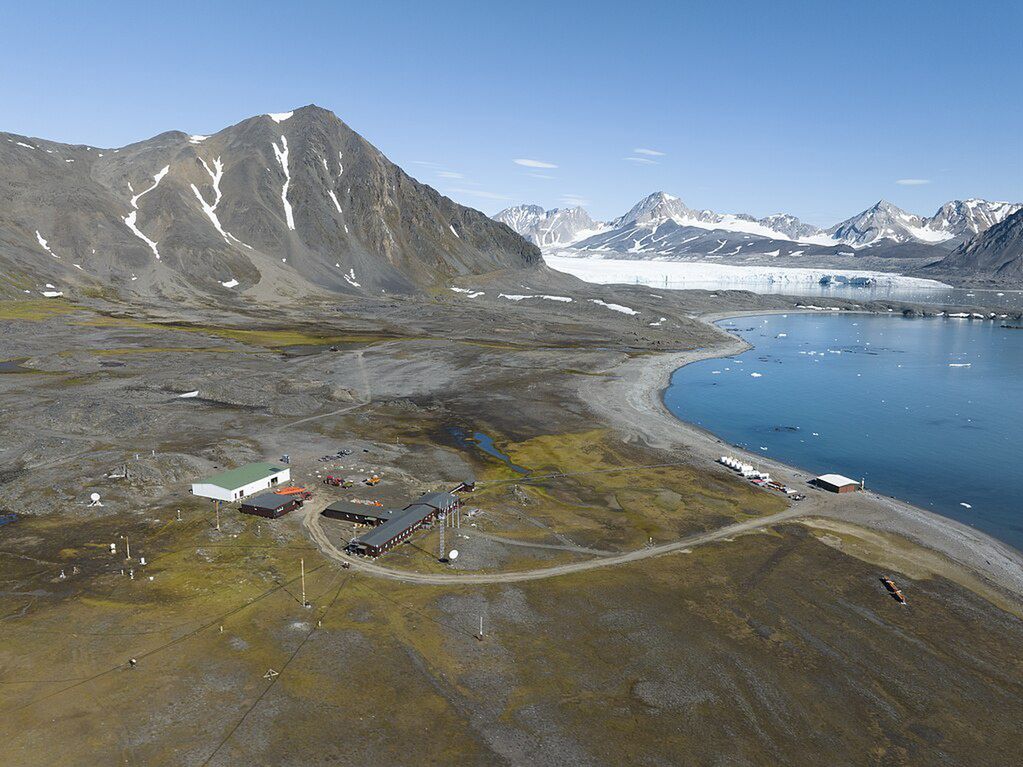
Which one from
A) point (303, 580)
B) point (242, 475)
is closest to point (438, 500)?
point (303, 580)

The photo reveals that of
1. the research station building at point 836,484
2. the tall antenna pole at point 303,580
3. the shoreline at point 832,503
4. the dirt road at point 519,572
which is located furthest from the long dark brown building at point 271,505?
the research station building at point 836,484

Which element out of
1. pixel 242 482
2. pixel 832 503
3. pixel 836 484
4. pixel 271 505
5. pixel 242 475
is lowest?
pixel 832 503

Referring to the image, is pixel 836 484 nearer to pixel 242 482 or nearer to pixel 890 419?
pixel 890 419

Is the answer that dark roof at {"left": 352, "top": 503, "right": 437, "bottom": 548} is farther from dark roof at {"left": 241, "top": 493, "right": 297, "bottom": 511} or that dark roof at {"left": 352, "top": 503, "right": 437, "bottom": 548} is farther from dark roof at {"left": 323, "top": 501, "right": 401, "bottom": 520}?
dark roof at {"left": 241, "top": 493, "right": 297, "bottom": 511}

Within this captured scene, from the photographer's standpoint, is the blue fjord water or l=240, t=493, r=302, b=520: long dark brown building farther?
the blue fjord water

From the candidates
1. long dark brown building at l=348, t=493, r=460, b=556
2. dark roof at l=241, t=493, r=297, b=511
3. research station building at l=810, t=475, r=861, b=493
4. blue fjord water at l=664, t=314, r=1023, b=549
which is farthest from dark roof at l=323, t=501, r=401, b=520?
blue fjord water at l=664, t=314, r=1023, b=549

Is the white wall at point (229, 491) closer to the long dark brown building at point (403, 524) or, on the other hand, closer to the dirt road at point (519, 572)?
the dirt road at point (519, 572)

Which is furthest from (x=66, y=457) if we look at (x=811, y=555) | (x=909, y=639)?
(x=909, y=639)
